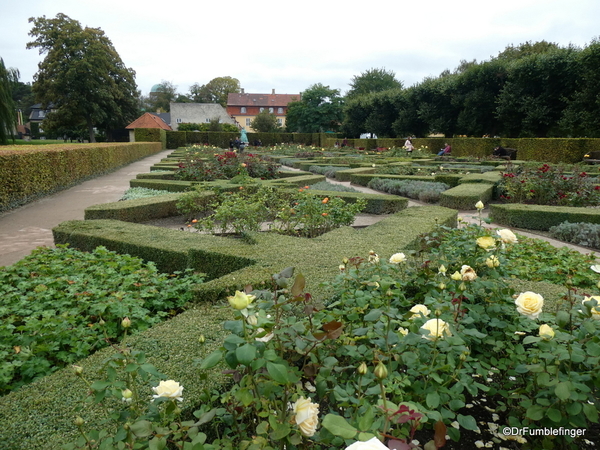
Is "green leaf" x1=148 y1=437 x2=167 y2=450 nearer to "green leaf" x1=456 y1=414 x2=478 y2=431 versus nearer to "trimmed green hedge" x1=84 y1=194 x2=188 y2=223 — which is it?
"green leaf" x1=456 y1=414 x2=478 y2=431

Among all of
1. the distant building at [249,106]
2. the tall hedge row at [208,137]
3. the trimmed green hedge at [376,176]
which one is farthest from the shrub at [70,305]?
the distant building at [249,106]

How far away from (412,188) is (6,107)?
13.8m

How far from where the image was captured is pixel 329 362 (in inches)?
52.0

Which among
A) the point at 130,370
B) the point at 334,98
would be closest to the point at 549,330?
the point at 130,370

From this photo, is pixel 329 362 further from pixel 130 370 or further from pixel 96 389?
pixel 96 389

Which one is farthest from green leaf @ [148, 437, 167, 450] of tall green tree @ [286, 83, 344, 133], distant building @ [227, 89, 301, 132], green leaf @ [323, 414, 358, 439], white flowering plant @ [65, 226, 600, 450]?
distant building @ [227, 89, 301, 132]

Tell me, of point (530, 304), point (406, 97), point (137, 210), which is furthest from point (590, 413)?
point (406, 97)

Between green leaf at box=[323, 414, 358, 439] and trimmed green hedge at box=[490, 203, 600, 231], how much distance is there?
6165 mm

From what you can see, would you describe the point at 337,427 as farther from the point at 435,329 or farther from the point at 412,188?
the point at 412,188

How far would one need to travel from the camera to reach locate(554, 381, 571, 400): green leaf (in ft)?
4.13

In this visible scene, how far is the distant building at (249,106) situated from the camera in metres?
74.1

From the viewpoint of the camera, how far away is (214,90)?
3132 inches

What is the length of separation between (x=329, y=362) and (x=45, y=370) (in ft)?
6.23

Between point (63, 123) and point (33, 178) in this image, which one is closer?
point (33, 178)
